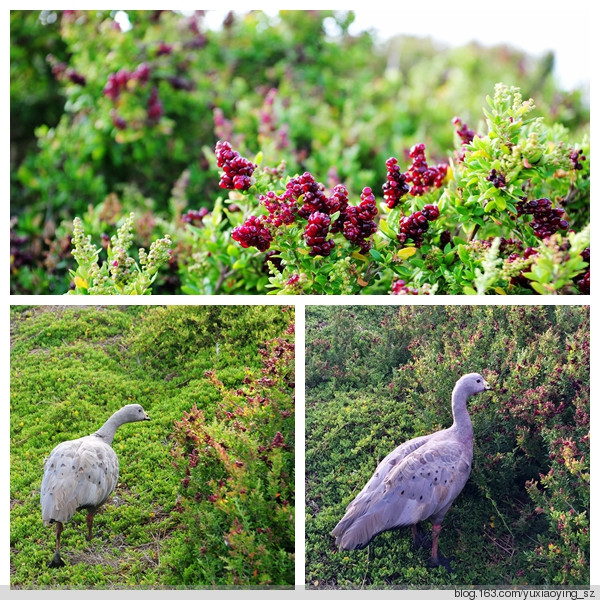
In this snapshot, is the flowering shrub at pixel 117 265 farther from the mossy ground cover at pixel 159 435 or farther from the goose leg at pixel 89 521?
the goose leg at pixel 89 521

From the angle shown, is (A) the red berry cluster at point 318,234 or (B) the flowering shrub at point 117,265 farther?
(B) the flowering shrub at point 117,265

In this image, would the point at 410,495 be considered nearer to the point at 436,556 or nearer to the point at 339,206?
the point at 436,556

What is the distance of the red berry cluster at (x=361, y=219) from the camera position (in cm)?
262

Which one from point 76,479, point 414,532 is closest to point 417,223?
point 414,532

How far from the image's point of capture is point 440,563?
2.59m

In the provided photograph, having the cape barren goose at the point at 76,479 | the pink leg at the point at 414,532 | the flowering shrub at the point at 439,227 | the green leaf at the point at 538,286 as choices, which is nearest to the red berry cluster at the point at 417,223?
the flowering shrub at the point at 439,227

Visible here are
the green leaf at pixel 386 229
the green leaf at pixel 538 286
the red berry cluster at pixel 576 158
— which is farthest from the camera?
the red berry cluster at pixel 576 158

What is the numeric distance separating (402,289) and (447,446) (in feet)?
1.98

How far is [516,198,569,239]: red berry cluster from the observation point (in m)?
2.68

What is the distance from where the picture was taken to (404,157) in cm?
520

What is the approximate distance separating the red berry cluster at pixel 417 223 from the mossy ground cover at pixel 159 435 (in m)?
0.55

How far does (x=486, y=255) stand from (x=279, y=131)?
2560 mm
